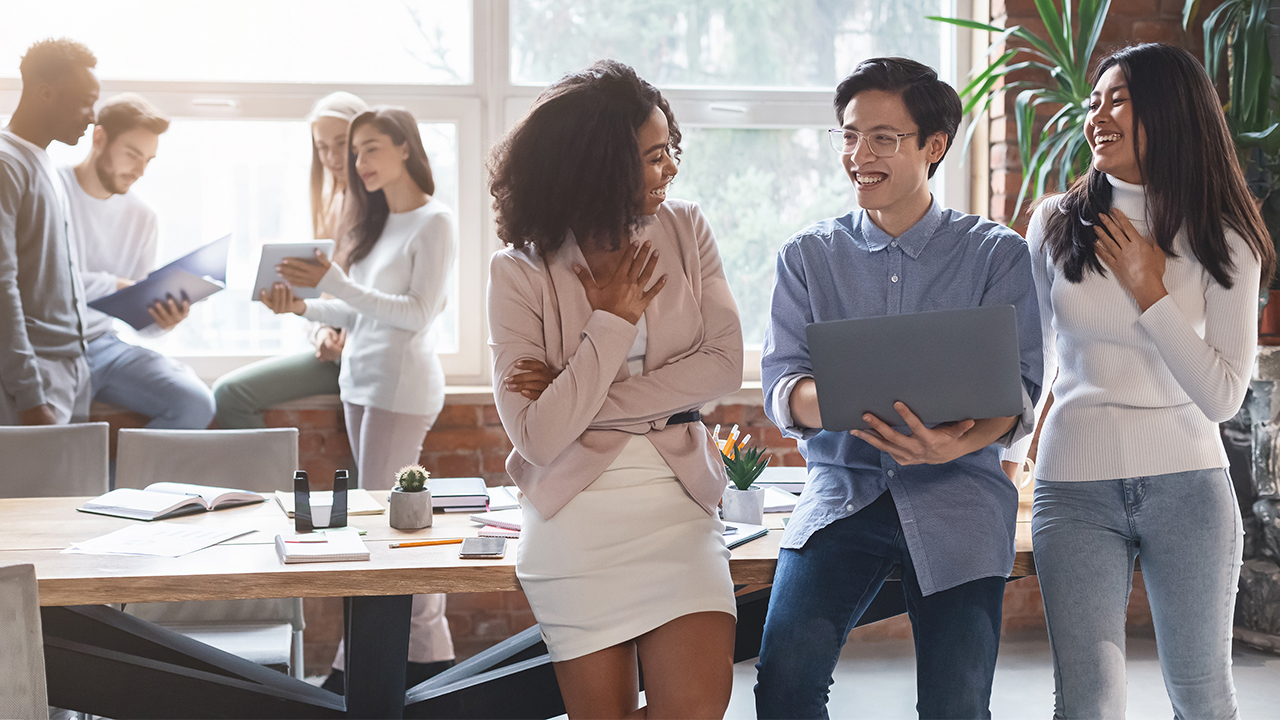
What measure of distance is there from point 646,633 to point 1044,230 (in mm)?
1058

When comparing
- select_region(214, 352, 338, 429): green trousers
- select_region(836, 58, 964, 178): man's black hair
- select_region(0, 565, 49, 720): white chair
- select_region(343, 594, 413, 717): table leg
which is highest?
select_region(836, 58, 964, 178): man's black hair

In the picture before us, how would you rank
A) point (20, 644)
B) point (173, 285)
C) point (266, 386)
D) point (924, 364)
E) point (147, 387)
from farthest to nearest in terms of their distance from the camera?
point (266, 386) < point (147, 387) < point (173, 285) < point (924, 364) < point (20, 644)

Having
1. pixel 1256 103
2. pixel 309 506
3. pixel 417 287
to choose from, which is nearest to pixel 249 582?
pixel 309 506

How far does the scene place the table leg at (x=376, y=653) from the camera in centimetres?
189

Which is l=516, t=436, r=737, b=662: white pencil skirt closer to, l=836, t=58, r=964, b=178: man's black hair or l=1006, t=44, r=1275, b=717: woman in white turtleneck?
l=1006, t=44, r=1275, b=717: woman in white turtleneck

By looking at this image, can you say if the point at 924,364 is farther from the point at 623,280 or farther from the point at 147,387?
the point at 147,387

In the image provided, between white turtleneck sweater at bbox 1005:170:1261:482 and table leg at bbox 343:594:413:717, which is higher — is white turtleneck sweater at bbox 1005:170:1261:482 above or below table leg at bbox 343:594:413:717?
above

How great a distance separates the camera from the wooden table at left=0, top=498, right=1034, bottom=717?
1.67 metres

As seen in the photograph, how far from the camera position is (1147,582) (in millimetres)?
1741

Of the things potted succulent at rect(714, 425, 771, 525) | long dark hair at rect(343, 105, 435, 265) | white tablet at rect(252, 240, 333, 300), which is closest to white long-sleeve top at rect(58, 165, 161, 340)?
white tablet at rect(252, 240, 333, 300)

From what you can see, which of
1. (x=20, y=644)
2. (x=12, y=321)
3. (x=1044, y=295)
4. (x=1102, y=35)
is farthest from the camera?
(x=1102, y=35)

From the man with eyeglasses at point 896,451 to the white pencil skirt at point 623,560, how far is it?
164 millimetres

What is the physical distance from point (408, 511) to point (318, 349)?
1475mm

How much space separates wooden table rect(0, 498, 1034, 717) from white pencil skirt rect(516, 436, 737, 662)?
0.09 metres
